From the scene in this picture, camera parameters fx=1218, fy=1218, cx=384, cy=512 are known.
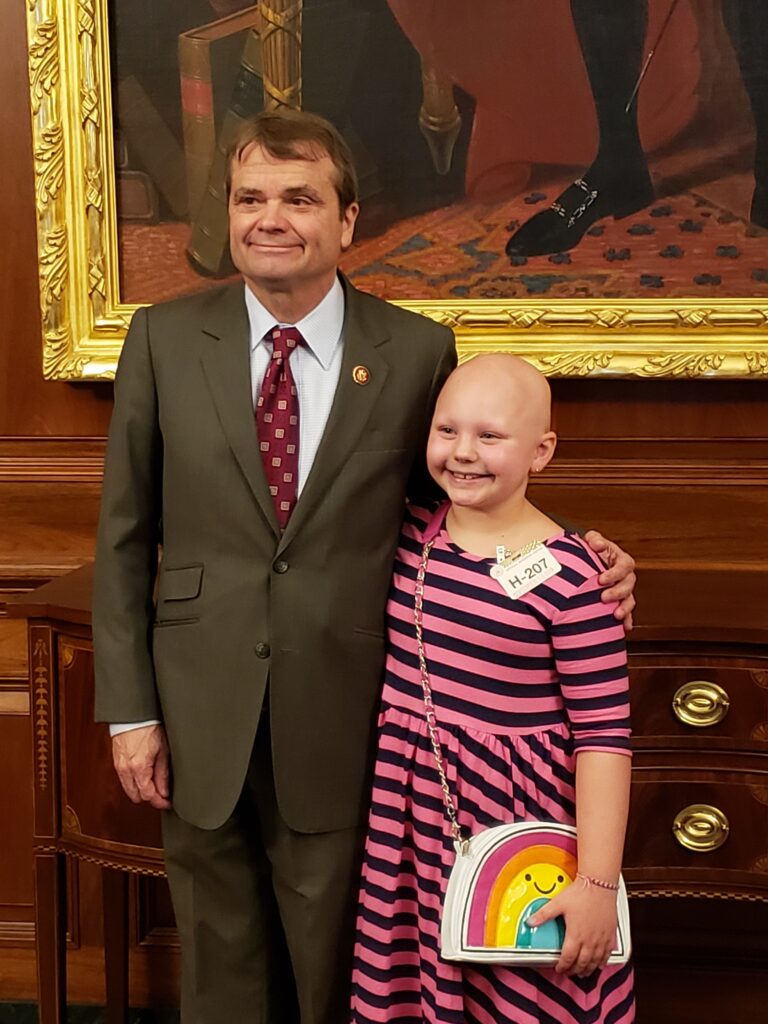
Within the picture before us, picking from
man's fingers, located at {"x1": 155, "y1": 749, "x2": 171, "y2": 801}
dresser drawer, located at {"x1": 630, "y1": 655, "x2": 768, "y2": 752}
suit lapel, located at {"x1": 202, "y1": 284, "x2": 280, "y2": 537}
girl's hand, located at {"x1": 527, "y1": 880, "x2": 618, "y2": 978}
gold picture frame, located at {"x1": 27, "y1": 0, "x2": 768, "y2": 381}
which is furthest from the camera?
gold picture frame, located at {"x1": 27, "y1": 0, "x2": 768, "y2": 381}

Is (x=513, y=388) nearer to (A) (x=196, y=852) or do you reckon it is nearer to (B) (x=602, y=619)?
(B) (x=602, y=619)

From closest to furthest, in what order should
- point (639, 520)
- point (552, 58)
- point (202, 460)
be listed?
point (202, 460)
point (552, 58)
point (639, 520)

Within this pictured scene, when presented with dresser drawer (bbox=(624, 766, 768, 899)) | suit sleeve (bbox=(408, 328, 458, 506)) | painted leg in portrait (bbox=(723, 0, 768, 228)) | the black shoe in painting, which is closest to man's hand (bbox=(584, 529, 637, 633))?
suit sleeve (bbox=(408, 328, 458, 506))

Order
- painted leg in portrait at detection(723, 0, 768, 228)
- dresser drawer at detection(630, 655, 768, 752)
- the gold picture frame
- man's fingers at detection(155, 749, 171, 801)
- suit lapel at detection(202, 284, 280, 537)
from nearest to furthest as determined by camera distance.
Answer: suit lapel at detection(202, 284, 280, 537), man's fingers at detection(155, 749, 171, 801), dresser drawer at detection(630, 655, 768, 752), painted leg in portrait at detection(723, 0, 768, 228), the gold picture frame

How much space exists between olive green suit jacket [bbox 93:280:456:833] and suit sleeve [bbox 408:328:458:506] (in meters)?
0.01

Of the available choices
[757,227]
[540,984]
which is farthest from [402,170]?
[540,984]

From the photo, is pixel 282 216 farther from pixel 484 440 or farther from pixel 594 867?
pixel 594 867

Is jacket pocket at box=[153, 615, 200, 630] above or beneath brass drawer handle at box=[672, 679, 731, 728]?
above

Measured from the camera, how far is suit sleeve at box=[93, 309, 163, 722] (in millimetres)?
1838

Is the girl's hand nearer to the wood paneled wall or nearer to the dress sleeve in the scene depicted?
the dress sleeve

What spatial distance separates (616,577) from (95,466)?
1633 mm

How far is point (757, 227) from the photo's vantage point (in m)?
2.69

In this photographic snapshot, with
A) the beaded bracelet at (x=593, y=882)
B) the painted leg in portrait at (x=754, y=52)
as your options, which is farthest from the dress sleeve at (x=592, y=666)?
the painted leg in portrait at (x=754, y=52)

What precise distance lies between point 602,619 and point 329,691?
42cm
